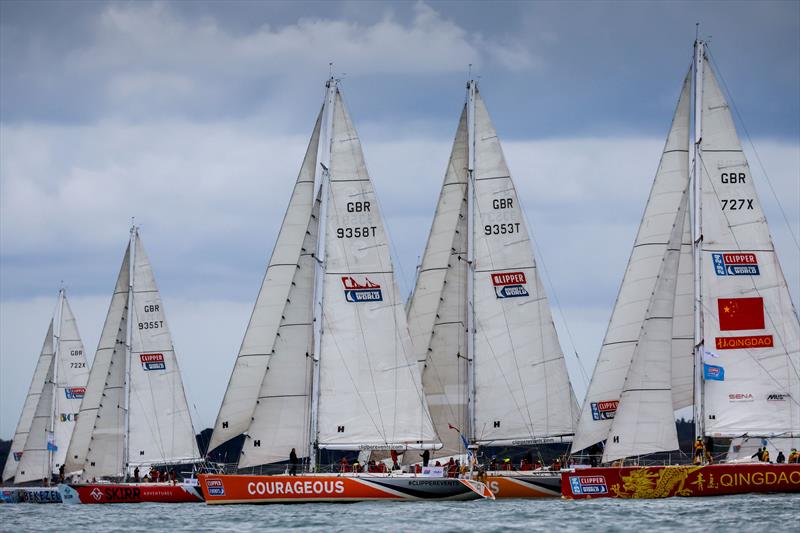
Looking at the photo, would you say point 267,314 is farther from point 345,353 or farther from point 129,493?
point 129,493

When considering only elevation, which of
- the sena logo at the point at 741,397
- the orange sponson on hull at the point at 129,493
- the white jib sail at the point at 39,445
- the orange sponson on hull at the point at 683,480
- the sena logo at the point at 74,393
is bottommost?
the orange sponson on hull at the point at 683,480

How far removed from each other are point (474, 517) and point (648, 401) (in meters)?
9.53

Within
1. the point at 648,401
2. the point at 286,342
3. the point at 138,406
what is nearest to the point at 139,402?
the point at 138,406

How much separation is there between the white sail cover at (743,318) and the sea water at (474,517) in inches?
124

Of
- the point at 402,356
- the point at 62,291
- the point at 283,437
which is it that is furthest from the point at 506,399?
the point at 62,291

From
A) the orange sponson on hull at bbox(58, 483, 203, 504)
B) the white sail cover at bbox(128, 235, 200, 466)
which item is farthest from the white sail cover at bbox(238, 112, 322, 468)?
the white sail cover at bbox(128, 235, 200, 466)

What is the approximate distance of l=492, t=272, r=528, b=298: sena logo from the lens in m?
53.7

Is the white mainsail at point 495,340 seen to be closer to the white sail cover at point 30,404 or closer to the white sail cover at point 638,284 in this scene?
the white sail cover at point 638,284

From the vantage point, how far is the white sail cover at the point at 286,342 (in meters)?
49.7

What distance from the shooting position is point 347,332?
49438mm

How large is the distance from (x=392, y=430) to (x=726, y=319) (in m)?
12.3

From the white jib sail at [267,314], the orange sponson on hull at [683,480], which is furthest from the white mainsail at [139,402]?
the orange sponson on hull at [683,480]

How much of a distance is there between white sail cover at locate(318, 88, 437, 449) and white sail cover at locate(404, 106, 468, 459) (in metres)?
4.90

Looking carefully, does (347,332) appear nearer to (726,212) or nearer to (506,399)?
(506,399)
